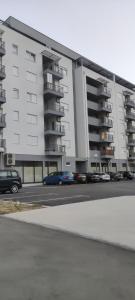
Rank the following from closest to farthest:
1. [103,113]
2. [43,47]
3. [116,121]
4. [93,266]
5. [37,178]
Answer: [93,266]
[37,178]
[43,47]
[103,113]
[116,121]

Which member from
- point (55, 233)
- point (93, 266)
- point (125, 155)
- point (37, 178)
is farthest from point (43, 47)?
point (93, 266)

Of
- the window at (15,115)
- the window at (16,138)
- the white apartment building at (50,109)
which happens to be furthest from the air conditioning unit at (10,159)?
the window at (15,115)

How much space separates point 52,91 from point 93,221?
3257 cm

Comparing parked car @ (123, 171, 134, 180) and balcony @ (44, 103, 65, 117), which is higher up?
balcony @ (44, 103, 65, 117)

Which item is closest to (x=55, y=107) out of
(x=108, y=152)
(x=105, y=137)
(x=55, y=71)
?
(x=55, y=71)

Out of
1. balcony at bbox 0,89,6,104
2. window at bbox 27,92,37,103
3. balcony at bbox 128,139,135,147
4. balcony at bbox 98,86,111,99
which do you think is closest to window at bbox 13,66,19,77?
window at bbox 27,92,37,103

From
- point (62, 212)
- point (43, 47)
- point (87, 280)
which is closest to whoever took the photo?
point (87, 280)

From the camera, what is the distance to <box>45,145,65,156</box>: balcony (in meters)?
39.1

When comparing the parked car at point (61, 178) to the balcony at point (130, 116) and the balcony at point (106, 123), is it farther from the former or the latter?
the balcony at point (130, 116)

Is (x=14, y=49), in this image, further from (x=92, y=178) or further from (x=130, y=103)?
(x=130, y=103)

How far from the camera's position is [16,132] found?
35.8 meters

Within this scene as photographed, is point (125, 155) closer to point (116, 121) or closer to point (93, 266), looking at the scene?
point (116, 121)

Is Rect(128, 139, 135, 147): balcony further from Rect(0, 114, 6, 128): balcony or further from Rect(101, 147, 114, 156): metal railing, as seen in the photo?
Rect(0, 114, 6, 128): balcony

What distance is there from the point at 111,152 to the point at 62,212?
40.3 m
